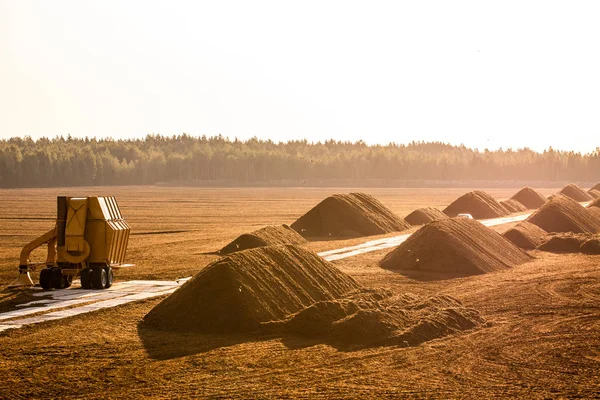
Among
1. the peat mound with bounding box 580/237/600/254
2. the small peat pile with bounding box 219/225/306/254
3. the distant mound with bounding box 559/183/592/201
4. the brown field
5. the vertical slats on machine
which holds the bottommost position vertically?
the brown field

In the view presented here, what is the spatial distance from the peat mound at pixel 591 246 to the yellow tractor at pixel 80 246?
23911 millimetres

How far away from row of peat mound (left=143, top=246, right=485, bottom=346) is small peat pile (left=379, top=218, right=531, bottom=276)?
11.3 m

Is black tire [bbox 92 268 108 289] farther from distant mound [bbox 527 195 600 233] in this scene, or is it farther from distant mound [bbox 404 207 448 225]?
distant mound [bbox 404 207 448 225]

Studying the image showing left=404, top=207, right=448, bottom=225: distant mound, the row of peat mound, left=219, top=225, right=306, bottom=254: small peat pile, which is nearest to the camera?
the row of peat mound

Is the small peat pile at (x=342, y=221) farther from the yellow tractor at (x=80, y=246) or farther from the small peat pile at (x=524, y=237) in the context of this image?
the yellow tractor at (x=80, y=246)

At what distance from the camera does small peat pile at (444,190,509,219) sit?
232ft

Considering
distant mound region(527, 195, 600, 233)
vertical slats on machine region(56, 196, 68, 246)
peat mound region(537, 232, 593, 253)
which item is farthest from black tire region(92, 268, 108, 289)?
distant mound region(527, 195, 600, 233)

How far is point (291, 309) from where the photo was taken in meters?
22.0

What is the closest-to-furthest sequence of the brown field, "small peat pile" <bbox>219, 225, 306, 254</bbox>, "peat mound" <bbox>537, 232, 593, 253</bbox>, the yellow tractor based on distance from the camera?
1. the brown field
2. the yellow tractor
3. "small peat pile" <bbox>219, 225, 306, 254</bbox>
4. "peat mound" <bbox>537, 232, 593, 253</bbox>

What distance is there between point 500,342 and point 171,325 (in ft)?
24.9

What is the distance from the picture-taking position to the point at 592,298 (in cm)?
2603

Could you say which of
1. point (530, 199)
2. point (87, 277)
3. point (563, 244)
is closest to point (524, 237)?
point (563, 244)

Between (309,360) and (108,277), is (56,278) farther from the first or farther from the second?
(309,360)

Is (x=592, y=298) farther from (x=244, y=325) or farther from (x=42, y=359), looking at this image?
(x=42, y=359)
